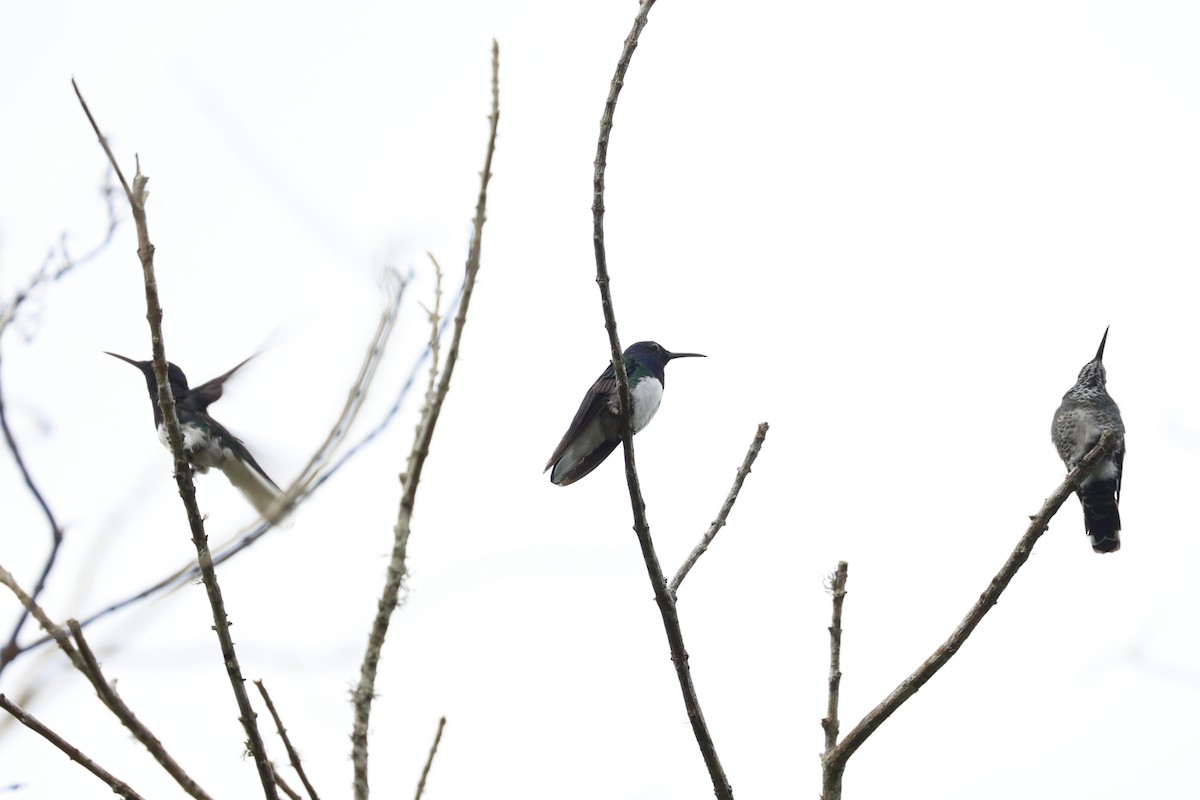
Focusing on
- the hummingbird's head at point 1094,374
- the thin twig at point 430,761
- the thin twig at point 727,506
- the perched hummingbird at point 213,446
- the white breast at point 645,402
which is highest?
the hummingbird's head at point 1094,374

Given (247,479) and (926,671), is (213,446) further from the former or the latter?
(926,671)

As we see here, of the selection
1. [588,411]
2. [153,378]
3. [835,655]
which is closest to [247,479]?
[153,378]

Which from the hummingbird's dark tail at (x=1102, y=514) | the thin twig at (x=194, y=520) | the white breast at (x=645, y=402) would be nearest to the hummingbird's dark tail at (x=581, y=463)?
the white breast at (x=645, y=402)

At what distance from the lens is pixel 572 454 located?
6316 millimetres

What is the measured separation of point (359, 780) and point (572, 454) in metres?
4.66

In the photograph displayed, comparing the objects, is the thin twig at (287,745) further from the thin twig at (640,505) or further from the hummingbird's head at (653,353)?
the hummingbird's head at (653,353)

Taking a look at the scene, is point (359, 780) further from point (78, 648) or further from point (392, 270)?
point (392, 270)

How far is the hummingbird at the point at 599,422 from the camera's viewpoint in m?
6.10

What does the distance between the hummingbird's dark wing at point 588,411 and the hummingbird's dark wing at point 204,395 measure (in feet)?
5.63

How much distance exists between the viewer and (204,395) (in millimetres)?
5621

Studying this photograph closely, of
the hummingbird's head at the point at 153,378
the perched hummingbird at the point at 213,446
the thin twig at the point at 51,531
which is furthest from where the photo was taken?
the perched hummingbird at the point at 213,446

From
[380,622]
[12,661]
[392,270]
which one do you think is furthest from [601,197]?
[12,661]

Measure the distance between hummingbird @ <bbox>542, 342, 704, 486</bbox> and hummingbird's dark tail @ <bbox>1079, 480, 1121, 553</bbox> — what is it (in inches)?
94.9

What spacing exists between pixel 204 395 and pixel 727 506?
2.92 meters
